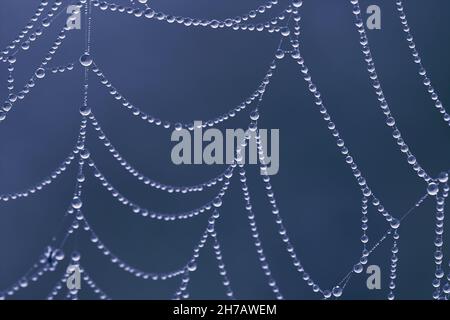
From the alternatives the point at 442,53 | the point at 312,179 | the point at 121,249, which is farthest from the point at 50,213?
the point at 442,53

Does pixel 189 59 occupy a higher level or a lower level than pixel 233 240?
higher

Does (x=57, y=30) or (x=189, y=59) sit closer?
(x=57, y=30)

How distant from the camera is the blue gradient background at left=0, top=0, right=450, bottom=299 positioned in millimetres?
5231

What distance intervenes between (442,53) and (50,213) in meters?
3.11

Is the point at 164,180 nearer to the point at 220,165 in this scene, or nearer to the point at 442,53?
the point at 220,165

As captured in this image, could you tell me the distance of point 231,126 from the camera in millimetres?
5129

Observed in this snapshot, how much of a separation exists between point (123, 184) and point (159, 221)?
0.36 metres

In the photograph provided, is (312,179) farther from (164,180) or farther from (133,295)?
(133,295)

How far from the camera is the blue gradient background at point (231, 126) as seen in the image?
206 inches

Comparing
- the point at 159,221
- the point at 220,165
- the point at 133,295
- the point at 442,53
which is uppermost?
the point at 442,53

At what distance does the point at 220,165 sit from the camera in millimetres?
5430
